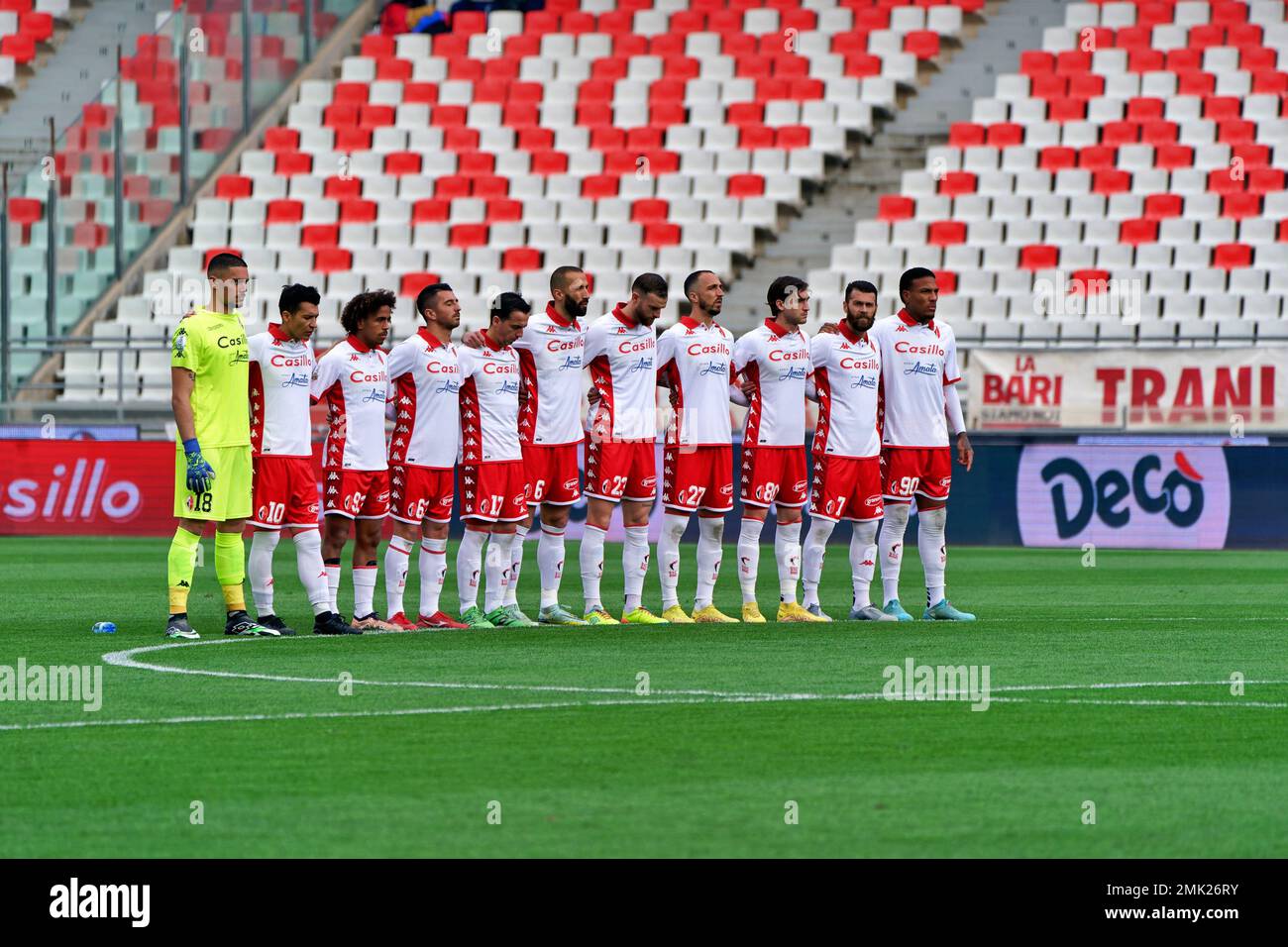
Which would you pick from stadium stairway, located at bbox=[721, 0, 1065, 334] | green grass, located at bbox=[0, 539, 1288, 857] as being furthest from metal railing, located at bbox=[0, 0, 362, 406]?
green grass, located at bbox=[0, 539, 1288, 857]

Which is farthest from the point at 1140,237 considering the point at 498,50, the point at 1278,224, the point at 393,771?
the point at 393,771

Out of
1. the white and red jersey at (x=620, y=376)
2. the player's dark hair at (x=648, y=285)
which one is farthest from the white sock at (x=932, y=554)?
the player's dark hair at (x=648, y=285)

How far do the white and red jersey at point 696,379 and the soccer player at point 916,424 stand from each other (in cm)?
113

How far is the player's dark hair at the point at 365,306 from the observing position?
525 inches

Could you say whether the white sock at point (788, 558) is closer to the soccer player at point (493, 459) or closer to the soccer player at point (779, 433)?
the soccer player at point (779, 433)

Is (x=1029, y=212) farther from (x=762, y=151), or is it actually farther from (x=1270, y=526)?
(x=1270, y=526)

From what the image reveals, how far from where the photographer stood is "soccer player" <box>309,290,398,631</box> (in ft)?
43.5

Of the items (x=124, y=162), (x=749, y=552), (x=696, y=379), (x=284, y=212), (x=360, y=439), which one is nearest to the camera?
(x=360, y=439)

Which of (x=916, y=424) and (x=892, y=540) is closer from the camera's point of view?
(x=916, y=424)

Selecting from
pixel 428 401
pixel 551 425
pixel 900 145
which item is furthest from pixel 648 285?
pixel 900 145

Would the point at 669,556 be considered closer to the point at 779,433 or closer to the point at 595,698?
the point at 779,433

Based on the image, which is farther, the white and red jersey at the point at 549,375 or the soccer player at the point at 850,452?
the soccer player at the point at 850,452

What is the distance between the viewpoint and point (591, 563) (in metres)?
14.1

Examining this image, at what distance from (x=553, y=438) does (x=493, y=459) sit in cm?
47
